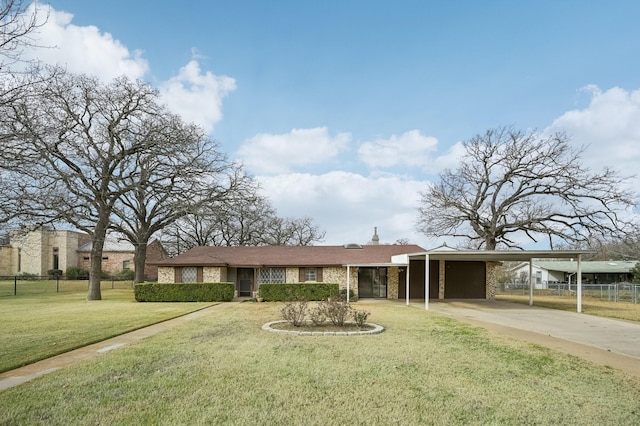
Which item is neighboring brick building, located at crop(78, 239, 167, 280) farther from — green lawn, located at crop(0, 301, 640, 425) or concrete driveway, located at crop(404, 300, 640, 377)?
green lawn, located at crop(0, 301, 640, 425)

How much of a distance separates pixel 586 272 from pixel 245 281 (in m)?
40.4

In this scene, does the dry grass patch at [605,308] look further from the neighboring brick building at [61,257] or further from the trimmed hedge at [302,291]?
the neighboring brick building at [61,257]

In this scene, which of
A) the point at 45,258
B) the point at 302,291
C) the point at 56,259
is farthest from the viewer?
the point at 56,259

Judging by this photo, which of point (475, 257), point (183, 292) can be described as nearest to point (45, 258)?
point (183, 292)

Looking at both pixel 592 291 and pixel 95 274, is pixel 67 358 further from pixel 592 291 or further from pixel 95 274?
pixel 592 291

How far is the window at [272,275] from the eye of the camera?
1051 inches

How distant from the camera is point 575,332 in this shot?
13188 millimetres

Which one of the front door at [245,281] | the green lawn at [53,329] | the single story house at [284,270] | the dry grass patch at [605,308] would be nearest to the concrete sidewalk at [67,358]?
the green lawn at [53,329]

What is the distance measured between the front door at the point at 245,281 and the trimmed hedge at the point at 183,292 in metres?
3.62

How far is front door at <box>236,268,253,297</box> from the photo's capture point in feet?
90.5

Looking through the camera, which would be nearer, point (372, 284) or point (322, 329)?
point (322, 329)

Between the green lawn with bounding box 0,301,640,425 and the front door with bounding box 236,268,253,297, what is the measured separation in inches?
674

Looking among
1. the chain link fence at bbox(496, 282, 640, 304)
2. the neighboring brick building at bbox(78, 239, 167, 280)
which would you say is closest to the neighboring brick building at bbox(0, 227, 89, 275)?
the neighboring brick building at bbox(78, 239, 167, 280)

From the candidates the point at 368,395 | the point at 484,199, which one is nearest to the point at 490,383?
the point at 368,395
